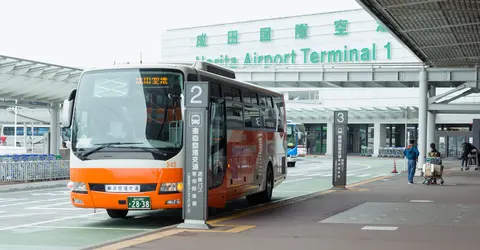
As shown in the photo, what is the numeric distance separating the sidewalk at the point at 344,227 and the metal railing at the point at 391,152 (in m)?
53.8

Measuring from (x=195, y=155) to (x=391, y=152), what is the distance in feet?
209

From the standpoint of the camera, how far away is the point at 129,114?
1420 centimetres

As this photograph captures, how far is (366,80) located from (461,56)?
Result: 861 cm

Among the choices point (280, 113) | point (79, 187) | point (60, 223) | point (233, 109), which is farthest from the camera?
point (280, 113)

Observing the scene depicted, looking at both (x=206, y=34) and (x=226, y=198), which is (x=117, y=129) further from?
(x=206, y=34)

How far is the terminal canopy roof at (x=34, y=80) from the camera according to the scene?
1180 inches

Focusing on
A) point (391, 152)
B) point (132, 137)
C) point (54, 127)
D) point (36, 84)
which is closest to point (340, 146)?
point (132, 137)

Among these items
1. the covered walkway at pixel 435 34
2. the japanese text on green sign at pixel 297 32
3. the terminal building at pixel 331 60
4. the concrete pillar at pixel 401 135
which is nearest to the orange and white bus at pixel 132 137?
the covered walkway at pixel 435 34

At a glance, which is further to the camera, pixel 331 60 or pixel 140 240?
pixel 331 60

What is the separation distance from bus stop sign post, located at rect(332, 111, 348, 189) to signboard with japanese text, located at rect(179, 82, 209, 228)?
11978mm

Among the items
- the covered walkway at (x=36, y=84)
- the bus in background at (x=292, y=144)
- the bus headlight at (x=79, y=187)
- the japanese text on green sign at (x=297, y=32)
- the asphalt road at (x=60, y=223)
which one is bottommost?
the asphalt road at (x=60, y=223)

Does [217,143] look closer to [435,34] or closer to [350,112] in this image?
[435,34]

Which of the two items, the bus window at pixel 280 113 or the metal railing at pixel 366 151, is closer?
the bus window at pixel 280 113

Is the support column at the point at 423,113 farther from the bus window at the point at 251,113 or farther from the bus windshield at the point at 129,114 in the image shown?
the bus windshield at the point at 129,114
